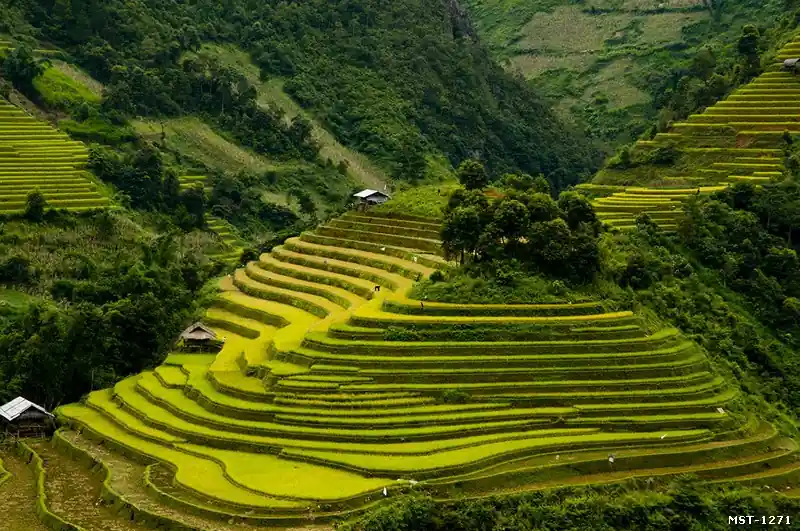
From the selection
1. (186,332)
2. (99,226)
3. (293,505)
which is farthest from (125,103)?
(293,505)

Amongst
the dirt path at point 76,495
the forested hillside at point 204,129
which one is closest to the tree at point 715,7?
Result: the forested hillside at point 204,129

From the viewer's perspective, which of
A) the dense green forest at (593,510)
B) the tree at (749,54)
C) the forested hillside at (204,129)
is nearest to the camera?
the dense green forest at (593,510)

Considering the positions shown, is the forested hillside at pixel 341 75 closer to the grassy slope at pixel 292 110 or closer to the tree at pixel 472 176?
the grassy slope at pixel 292 110

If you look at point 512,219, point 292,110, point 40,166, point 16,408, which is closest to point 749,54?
point 292,110

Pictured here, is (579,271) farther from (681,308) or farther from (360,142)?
(360,142)

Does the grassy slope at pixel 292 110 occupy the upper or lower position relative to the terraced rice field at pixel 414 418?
lower

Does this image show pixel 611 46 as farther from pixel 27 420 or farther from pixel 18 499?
pixel 18 499
